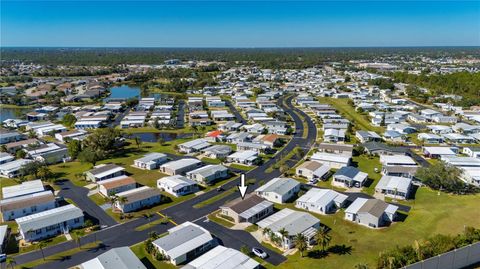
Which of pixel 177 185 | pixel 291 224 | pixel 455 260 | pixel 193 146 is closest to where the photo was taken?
pixel 455 260

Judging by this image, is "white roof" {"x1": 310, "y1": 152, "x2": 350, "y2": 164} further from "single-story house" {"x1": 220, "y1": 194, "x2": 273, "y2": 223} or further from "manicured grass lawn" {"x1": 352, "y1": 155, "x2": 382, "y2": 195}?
"single-story house" {"x1": 220, "y1": 194, "x2": 273, "y2": 223}

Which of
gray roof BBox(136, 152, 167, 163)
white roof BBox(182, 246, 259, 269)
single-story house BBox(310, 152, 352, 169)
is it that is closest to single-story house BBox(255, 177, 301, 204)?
single-story house BBox(310, 152, 352, 169)

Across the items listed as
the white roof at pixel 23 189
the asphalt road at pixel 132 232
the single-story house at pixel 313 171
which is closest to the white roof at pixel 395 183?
the single-story house at pixel 313 171

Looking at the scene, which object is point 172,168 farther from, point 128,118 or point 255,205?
point 128,118

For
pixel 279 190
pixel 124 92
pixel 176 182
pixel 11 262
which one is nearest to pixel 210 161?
pixel 176 182

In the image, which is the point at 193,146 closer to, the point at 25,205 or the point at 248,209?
the point at 248,209
